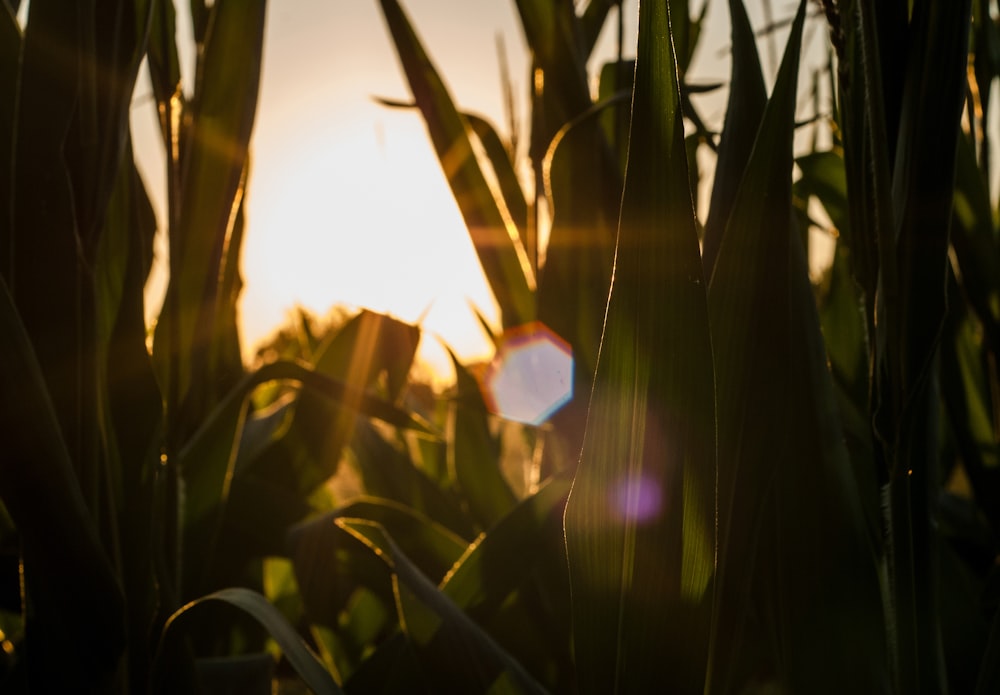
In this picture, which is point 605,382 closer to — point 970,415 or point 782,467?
point 782,467

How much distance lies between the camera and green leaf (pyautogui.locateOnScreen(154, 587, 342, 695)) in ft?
1.18

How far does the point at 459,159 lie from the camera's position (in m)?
0.62

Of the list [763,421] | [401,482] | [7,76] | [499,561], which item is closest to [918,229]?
[763,421]

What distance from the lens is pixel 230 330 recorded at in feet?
2.36

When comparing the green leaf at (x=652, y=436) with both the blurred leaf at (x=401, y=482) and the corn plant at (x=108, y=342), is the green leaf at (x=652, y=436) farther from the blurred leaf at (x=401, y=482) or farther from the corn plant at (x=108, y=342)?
the blurred leaf at (x=401, y=482)

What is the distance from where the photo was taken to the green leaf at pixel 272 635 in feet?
1.18

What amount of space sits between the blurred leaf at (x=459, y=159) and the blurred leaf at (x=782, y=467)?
288 millimetres

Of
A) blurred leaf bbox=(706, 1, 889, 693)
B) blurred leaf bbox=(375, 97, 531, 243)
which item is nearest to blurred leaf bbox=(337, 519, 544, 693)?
blurred leaf bbox=(706, 1, 889, 693)

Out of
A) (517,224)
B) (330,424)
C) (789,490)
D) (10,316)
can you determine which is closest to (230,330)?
(330,424)

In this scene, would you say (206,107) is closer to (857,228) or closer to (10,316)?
(10,316)

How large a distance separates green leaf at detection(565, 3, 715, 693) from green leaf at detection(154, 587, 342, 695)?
0.13 m

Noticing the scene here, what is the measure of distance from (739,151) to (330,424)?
18.8 inches

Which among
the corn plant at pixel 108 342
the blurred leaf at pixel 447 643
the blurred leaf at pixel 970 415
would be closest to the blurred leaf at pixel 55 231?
the corn plant at pixel 108 342

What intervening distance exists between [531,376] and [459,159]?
0.17 m
